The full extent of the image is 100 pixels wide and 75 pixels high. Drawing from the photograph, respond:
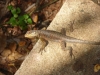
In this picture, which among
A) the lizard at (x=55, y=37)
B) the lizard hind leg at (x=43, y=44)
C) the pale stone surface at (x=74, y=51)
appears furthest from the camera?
the lizard hind leg at (x=43, y=44)

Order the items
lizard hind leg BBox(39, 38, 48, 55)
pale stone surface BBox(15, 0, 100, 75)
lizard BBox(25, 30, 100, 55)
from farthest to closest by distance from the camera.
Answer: lizard hind leg BBox(39, 38, 48, 55) < lizard BBox(25, 30, 100, 55) < pale stone surface BBox(15, 0, 100, 75)

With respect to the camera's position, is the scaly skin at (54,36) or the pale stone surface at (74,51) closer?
the pale stone surface at (74,51)

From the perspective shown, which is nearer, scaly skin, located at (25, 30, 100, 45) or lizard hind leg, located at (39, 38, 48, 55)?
scaly skin, located at (25, 30, 100, 45)

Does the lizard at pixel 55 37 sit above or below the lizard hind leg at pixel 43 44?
above

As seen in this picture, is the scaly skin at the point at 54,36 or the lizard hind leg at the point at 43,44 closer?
the scaly skin at the point at 54,36

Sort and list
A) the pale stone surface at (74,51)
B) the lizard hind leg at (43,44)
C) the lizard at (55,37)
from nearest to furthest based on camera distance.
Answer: the pale stone surface at (74,51) < the lizard at (55,37) < the lizard hind leg at (43,44)

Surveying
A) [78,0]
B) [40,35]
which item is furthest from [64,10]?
[40,35]

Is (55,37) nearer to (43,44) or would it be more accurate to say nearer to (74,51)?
(43,44)

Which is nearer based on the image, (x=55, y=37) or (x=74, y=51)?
(x=74, y=51)

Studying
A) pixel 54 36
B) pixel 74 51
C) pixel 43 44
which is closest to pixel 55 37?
pixel 54 36

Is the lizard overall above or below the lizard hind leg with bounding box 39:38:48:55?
above
